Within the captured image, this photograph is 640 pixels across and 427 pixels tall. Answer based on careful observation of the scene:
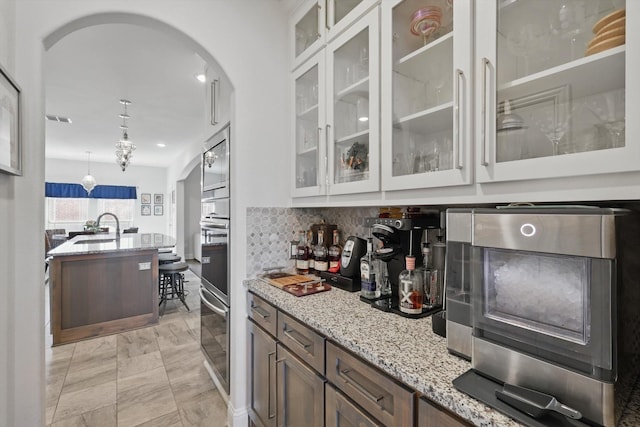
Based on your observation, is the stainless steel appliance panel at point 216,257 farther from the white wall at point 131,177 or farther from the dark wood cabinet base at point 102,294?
the white wall at point 131,177

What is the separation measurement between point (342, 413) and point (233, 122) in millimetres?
1596

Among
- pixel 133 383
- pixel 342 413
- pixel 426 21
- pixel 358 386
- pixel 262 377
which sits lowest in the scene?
pixel 133 383

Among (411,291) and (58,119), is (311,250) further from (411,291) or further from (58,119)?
(58,119)

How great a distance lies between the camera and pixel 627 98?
0.72 m

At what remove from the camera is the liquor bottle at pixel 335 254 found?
6.16ft

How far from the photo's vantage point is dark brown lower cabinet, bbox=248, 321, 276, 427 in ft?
5.16

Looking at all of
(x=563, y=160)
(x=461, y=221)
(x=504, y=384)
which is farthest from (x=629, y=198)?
(x=504, y=384)

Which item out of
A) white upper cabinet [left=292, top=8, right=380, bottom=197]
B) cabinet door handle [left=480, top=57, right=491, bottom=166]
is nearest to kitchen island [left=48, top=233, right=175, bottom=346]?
white upper cabinet [left=292, top=8, right=380, bottom=197]

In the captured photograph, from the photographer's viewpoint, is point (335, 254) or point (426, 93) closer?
point (426, 93)

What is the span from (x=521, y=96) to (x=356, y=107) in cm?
80

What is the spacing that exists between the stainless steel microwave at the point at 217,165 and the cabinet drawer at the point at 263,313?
27.5 inches

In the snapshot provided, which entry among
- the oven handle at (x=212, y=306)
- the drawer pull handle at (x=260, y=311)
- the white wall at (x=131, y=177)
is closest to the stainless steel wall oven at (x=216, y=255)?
the oven handle at (x=212, y=306)

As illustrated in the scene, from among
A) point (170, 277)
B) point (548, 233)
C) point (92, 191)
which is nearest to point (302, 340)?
point (548, 233)

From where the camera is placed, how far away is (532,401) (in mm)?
649
